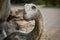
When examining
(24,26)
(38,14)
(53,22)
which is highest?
(38,14)

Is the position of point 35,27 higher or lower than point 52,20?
higher

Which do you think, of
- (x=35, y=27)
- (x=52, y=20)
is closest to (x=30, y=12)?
(x=35, y=27)

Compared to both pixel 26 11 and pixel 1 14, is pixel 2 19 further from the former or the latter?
pixel 26 11

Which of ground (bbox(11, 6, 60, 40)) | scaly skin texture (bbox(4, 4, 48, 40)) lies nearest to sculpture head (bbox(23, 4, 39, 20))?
scaly skin texture (bbox(4, 4, 48, 40))

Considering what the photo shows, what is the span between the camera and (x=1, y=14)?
2.64ft

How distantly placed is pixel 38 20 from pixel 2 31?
236mm

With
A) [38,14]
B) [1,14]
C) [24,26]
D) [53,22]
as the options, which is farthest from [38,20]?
[53,22]

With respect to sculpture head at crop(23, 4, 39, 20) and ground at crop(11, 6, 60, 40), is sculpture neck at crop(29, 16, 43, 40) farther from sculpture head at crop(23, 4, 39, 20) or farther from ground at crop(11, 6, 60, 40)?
ground at crop(11, 6, 60, 40)

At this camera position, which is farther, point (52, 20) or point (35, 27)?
point (52, 20)

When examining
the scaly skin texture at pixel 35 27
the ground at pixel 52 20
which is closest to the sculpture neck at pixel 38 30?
the scaly skin texture at pixel 35 27

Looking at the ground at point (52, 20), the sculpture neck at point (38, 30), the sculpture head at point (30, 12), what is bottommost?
the ground at point (52, 20)

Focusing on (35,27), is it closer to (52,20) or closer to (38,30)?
(38,30)

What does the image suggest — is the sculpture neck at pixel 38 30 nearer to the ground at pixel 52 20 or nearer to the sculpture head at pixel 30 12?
the sculpture head at pixel 30 12

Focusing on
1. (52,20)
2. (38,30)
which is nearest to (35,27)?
(38,30)
